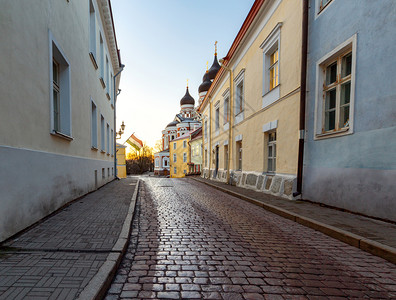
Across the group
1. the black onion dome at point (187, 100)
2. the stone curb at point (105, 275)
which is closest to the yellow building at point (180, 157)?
the black onion dome at point (187, 100)

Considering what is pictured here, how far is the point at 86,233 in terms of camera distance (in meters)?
3.55

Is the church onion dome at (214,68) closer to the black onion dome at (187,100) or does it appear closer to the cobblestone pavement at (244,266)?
the black onion dome at (187,100)

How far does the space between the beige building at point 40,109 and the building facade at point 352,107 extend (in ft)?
20.8

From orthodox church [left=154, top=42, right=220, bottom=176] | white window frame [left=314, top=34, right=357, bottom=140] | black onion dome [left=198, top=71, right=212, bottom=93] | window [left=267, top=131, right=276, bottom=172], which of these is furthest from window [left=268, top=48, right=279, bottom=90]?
black onion dome [left=198, top=71, right=212, bottom=93]

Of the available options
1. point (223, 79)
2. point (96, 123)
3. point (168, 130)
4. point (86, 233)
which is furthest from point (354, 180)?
point (168, 130)

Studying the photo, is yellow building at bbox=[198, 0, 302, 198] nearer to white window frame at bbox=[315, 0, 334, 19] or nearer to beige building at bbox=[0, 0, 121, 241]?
white window frame at bbox=[315, 0, 334, 19]

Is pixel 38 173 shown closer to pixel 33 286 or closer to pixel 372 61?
pixel 33 286

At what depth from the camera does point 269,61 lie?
905 cm

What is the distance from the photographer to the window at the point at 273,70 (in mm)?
8477

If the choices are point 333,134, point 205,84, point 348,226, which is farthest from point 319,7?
point 205,84

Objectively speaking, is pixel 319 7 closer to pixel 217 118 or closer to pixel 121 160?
pixel 217 118

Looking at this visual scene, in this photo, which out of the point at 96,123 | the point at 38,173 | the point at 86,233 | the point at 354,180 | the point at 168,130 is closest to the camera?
the point at 86,233

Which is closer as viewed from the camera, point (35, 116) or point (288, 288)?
point (288, 288)

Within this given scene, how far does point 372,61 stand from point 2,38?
648 cm
